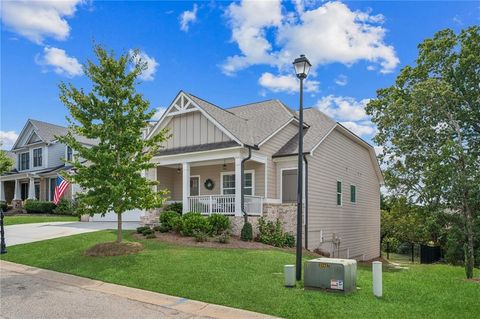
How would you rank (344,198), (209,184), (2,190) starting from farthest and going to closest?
(2,190) < (344,198) < (209,184)

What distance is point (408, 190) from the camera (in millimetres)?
15633

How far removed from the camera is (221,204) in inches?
679

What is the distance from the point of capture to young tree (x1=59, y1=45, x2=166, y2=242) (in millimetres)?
12172

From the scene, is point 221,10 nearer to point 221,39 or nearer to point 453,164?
point 221,39

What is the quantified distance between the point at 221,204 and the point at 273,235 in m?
2.81

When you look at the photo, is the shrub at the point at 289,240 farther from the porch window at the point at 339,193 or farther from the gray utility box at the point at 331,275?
the gray utility box at the point at 331,275

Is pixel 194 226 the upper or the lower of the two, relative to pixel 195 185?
lower

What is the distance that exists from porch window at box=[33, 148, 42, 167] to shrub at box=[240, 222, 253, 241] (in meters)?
26.5

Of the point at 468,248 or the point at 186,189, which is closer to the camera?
the point at 468,248

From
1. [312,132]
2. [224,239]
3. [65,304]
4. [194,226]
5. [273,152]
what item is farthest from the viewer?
[312,132]

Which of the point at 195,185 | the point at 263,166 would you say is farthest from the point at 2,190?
the point at 263,166

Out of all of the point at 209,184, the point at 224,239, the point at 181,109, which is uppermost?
the point at 181,109

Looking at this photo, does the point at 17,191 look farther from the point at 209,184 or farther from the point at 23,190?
the point at 209,184

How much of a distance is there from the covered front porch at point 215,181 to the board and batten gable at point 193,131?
2.89ft
